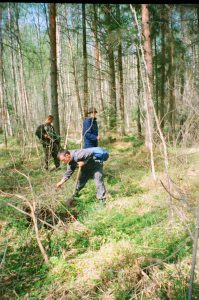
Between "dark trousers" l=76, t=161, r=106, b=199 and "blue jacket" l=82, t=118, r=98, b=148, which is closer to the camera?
"dark trousers" l=76, t=161, r=106, b=199

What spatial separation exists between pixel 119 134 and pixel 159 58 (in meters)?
5.28

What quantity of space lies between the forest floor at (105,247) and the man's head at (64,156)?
1.95ft

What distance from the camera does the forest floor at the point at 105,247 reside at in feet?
12.3

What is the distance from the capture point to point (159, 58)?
56.5 feet

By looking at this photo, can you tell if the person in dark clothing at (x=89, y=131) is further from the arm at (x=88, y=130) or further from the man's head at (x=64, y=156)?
the man's head at (x=64, y=156)

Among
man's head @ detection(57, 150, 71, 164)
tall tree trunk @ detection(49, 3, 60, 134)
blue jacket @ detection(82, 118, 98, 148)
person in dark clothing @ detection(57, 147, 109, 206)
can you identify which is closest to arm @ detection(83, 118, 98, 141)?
blue jacket @ detection(82, 118, 98, 148)

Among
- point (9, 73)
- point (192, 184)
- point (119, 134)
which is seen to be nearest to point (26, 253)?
point (192, 184)

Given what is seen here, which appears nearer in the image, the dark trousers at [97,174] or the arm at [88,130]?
the dark trousers at [97,174]

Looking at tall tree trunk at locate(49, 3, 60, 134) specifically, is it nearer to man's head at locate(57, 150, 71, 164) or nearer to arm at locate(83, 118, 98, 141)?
arm at locate(83, 118, 98, 141)

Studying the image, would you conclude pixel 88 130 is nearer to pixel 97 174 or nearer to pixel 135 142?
pixel 97 174

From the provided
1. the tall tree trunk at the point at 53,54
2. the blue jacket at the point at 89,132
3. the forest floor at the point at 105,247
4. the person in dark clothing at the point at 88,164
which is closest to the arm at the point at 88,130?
the blue jacket at the point at 89,132

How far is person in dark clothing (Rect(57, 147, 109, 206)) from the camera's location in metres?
5.84

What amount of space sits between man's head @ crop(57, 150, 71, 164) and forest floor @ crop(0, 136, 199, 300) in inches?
23.4

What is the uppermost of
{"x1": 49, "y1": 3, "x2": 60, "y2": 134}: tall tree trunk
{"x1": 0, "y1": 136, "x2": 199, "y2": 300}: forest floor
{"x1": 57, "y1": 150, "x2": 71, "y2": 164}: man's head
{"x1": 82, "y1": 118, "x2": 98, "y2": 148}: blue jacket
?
{"x1": 49, "y1": 3, "x2": 60, "y2": 134}: tall tree trunk
